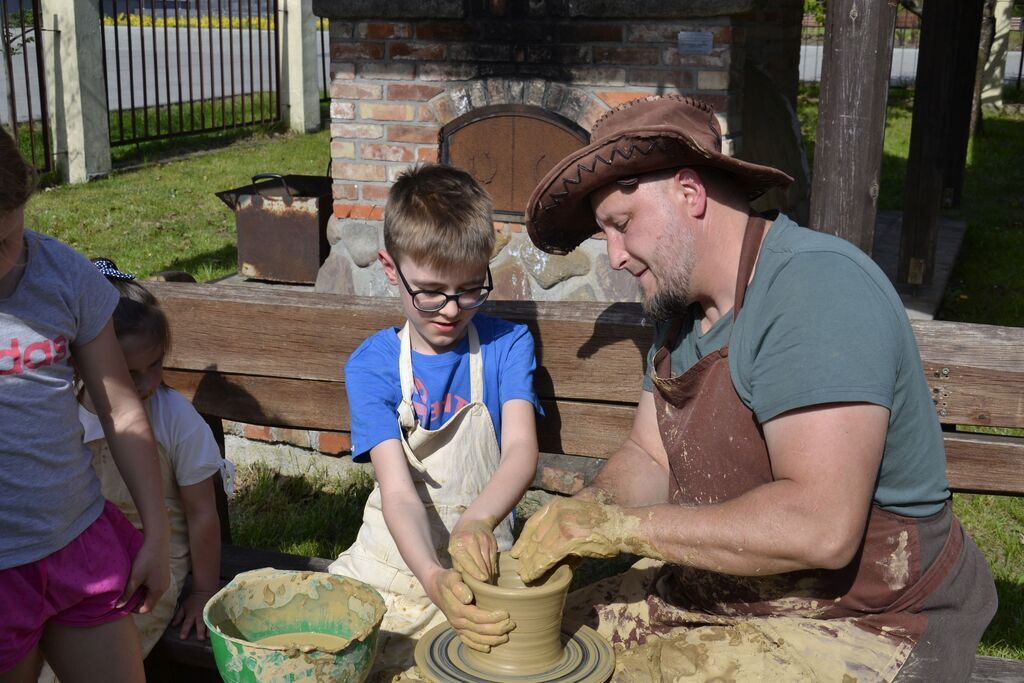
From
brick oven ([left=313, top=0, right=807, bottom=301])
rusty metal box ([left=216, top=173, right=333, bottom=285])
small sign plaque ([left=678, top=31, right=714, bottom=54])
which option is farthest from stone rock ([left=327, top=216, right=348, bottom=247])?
small sign plaque ([left=678, top=31, right=714, bottom=54])

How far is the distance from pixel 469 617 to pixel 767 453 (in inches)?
26.8

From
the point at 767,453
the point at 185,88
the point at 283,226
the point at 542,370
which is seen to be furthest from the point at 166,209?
the point at 185,88

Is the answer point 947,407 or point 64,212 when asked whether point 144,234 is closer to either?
point 64,212

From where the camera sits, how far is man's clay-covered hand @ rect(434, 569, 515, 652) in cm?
205

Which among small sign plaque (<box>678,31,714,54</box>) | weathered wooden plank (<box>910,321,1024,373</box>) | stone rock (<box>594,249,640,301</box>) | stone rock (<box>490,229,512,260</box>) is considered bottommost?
stone rock (<box>594,249,640,301</box>)

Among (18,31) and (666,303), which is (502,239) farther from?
(18,31)

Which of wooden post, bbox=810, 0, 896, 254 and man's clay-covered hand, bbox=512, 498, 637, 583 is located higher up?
wooden post, bbox=810, 0, 896, 254

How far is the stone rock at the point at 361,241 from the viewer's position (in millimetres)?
5863

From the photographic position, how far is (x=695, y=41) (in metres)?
5.00

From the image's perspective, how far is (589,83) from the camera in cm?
526

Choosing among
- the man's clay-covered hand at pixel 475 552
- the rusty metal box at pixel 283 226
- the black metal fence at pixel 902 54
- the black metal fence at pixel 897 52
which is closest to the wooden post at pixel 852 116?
the man's clay-covered hand at pixel 475 552

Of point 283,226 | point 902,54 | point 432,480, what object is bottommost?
point 432,480

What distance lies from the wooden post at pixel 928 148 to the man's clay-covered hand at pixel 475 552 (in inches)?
214

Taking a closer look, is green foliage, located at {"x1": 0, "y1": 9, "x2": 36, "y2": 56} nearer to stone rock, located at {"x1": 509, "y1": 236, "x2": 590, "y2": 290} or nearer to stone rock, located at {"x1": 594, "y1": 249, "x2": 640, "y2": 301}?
stone rock, located at {"x1": 509, "y1": 236, "x2": 590, "y2": 290}
